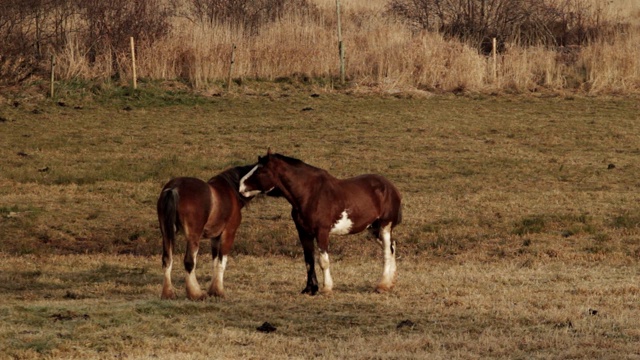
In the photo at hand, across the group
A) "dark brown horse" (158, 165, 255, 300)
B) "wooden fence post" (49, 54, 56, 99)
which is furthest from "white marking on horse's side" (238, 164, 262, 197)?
"wooden fence post" (49, 54, 56, 99)

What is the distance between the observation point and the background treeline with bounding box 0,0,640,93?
114ft

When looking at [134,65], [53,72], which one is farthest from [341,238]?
[53,72]

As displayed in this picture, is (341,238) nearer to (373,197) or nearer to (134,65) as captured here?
(373,197)

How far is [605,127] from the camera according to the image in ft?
96.3

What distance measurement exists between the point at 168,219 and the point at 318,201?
194 centimetres

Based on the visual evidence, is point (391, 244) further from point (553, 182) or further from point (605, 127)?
point (605, 127)

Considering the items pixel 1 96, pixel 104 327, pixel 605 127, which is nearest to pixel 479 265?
pixel 104 327

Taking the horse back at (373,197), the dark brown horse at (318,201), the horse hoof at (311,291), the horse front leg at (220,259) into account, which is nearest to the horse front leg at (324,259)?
the dark brown horse at (318,201)

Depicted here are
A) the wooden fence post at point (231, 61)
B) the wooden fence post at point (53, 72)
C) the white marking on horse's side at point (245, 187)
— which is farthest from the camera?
the wooden fence post at point (231, 61)

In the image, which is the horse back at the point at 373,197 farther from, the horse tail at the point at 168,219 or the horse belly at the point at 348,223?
the horse tail at the point at 168,219

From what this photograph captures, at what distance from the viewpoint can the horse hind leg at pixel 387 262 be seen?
14.6 m

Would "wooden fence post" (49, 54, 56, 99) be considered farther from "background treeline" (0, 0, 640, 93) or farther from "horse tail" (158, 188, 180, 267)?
"horse tail" (158, 188, 180, 267)

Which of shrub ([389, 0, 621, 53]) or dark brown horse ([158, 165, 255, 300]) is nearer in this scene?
dark brown horse ([158, 165, 255, 300])

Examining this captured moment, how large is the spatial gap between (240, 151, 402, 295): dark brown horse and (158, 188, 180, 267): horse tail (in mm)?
1001
